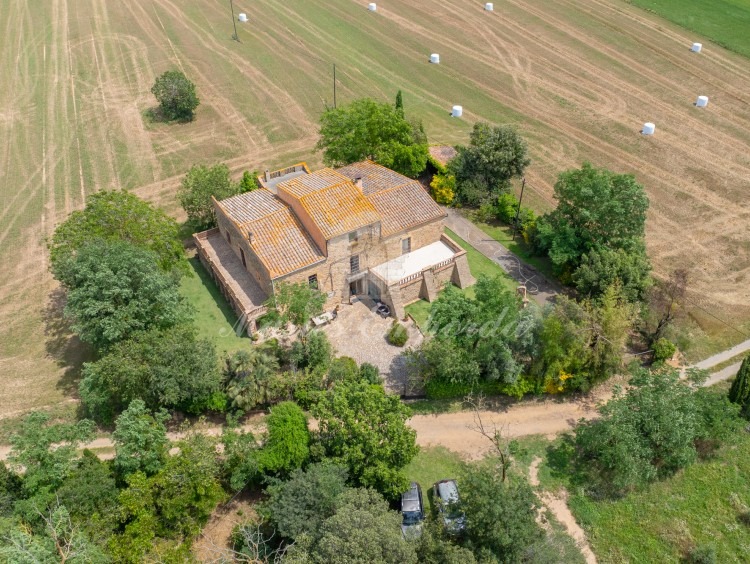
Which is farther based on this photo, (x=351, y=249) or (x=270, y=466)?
(x=351, y=249)

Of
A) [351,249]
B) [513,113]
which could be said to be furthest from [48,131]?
[513,113]

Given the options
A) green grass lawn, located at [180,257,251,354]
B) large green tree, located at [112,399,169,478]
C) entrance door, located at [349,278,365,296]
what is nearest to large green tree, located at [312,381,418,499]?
large green tree, located at [112,399,169,478]

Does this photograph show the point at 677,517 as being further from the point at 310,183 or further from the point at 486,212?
the point at 310,183

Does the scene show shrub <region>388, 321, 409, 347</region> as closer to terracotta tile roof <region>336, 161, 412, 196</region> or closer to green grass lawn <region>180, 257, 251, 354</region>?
green grass lawn <region>180, 257, 251, 354</region>

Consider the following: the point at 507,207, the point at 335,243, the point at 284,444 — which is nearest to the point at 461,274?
the point at 335,243

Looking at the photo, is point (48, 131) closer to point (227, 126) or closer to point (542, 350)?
point (227, 126)

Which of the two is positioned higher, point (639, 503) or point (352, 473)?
point (352, 473)

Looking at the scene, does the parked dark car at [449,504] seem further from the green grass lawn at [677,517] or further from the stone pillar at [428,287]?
the stone pillar at [428,287]
